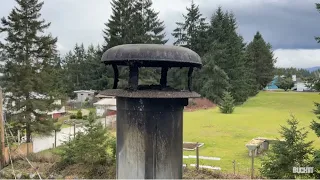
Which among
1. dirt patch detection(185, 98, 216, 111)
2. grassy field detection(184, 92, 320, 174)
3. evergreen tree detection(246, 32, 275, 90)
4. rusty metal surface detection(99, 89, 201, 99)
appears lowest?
grassy field detection(184, 92, 320, 174)

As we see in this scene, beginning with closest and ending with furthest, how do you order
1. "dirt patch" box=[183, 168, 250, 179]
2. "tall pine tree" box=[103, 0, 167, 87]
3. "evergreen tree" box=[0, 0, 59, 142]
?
"dirt patch" box=[183, 168, 250, 179] → "evergreen tree" box=[0, 0, 59, 142] → "tall pine tree" box=[103, 0, 167, 87]

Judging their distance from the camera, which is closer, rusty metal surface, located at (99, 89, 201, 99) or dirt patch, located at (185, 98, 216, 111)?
rusty metal surface, located at (99, 89, 201, 99)

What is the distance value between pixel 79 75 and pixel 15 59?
100 feet

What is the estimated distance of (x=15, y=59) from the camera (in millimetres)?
12188

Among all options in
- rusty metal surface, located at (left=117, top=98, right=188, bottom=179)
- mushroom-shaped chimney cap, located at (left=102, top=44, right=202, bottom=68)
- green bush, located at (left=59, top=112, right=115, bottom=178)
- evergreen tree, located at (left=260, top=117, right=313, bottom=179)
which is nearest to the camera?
mushroom-shaped chimney cap, located at (left=102, top=44, right=202, bottom=68)

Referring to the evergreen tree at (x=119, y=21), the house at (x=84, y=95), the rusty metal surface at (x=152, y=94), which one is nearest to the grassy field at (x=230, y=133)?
the rusty metal surface at (x=152, y=94)

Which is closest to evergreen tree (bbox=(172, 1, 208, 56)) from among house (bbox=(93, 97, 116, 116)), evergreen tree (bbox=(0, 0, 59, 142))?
house (bbox=(93, 97, 116, 116))

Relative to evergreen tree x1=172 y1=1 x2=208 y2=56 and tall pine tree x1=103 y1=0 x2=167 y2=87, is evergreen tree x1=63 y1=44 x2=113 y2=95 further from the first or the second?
evergreen tree x1=172 y1=1 x2=208 y2=56

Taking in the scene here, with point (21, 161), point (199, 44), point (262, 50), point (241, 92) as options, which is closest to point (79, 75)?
point (199, 44)

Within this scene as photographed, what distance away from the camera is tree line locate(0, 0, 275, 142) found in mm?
12148

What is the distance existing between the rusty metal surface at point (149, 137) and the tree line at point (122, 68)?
32.4 feet

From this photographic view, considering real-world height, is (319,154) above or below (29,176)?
above

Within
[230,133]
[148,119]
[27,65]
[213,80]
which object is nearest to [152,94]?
[148,119]

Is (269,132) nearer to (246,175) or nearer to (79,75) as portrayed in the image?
(246,175)
